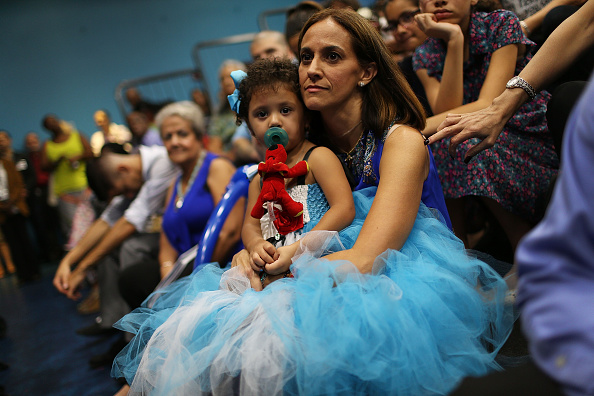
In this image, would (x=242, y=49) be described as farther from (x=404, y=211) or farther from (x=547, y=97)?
(x=404, y=211)

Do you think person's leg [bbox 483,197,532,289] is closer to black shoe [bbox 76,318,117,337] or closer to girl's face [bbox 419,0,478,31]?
girl's face [bbox 419,0,478,31]

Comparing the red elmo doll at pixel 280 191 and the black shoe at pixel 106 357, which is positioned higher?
the red elmo doll at pixel 280 191

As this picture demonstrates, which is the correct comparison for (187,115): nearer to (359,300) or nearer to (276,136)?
(276,136)

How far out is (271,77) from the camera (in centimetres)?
169

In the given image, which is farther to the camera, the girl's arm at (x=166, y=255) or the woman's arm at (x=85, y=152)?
the woman's arm at (x=85, y=152)

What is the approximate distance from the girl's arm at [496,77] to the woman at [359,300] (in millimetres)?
258

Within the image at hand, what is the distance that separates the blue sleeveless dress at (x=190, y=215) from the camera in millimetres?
2549

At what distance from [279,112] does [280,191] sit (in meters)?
0.35

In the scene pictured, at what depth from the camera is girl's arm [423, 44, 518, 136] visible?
1.80 metres

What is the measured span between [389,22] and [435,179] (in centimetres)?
127

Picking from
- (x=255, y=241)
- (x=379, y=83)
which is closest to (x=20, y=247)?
(x=255, y=241)

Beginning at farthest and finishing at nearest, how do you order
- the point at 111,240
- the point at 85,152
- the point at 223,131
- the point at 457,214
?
1. the point at 85,152
2. the point at 223,131
3. the point at 111,240
4. the point at 457,214

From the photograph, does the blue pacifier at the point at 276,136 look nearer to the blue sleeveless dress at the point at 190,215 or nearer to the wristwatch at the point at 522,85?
the wristwatch at the point at 522,85

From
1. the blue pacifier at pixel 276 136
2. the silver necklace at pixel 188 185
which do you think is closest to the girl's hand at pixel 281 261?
the blue pacifier at pixel 276 136
